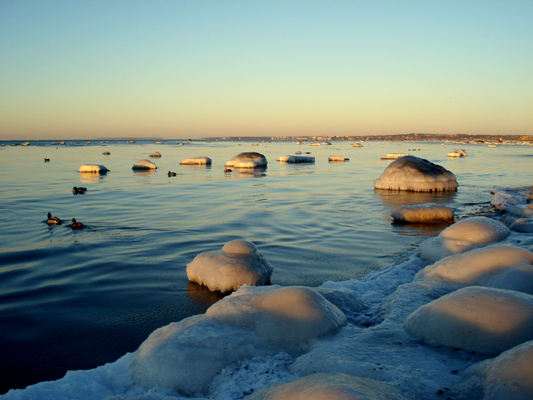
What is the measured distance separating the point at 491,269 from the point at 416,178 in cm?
1421

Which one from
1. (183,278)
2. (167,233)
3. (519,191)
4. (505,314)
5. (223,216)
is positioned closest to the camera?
(505,314)

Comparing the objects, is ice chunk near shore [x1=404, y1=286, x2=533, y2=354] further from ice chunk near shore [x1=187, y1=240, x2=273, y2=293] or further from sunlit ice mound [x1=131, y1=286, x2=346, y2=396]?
ice chunk near shore [x1=187, y1=240, x2=273, y2=293]

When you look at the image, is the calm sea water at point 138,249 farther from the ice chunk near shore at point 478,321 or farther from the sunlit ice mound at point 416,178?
the ice chunk near shore at point 478,321

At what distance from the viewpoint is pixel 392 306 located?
17.5ft

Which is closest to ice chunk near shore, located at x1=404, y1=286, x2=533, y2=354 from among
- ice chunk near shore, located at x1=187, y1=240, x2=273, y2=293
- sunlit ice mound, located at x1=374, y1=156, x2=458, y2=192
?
ice chunk near shore, located at x1=187, y1=240, x2=273, y2=293

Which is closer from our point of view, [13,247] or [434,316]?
[434,316]

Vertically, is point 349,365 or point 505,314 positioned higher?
point 505,314

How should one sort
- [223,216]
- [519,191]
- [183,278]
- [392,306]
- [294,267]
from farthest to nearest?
[519,191] → [223,216] → [294,267] → [183,278] → [392,306]

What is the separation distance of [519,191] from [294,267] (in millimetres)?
13368

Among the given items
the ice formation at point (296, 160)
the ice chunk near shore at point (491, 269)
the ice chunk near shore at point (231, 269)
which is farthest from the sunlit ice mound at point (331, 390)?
the ice formation at point (296, 160)

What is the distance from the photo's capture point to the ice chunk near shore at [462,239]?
25.7ft

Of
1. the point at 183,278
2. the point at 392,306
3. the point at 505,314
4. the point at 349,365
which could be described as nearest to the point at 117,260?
the point at 183,278

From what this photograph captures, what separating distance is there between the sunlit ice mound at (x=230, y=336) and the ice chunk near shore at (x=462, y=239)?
4057 millimetres

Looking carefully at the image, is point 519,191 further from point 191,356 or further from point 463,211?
point 191,356
